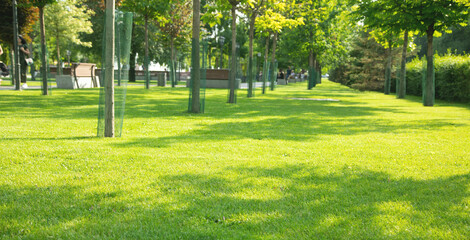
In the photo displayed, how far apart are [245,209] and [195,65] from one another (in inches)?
329

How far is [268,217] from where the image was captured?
3576mm

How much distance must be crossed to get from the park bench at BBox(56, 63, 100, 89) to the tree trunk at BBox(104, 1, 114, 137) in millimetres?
17782

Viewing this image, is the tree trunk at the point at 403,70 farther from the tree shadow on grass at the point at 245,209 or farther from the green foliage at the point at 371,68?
the tree shadow on grass at the point at 245,209

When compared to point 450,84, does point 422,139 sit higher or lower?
lower

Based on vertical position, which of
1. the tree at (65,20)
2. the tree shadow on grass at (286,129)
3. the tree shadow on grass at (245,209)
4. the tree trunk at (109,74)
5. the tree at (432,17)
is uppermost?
the tree at (65,20)

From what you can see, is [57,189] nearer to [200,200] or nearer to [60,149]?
[200,200]

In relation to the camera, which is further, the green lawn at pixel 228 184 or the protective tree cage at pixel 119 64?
the protective tree cage at pixel 119 64

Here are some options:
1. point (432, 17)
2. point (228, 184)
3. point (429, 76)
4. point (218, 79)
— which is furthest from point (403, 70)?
point (228, 184)

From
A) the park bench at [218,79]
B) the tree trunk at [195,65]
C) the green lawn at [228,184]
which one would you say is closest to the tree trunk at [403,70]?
the park bench at [218,79]

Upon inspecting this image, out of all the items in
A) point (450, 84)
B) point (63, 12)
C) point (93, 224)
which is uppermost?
point (63, 12)

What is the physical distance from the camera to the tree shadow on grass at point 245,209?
326cm

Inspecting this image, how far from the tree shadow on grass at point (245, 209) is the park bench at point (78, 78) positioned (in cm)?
2067

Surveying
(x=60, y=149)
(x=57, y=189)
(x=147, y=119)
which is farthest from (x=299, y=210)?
(x=147, y=119)

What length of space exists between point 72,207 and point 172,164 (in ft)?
5.93
